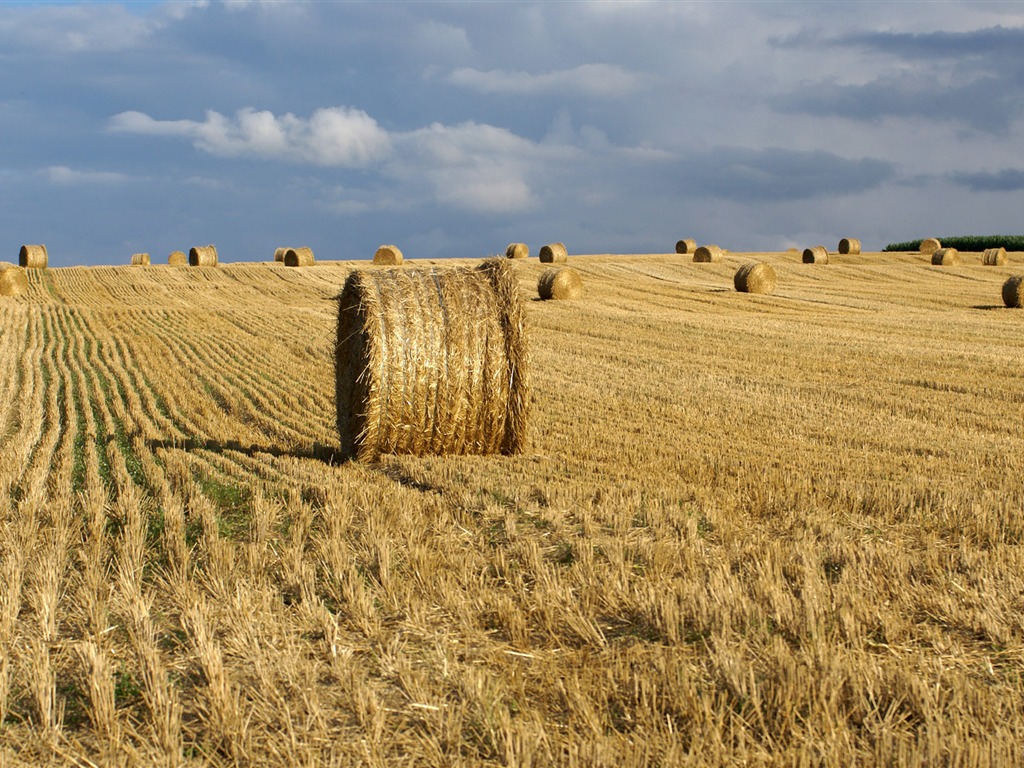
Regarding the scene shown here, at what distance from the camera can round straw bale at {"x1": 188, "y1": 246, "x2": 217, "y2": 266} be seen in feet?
135

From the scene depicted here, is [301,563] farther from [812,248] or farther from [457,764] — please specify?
[812,248]

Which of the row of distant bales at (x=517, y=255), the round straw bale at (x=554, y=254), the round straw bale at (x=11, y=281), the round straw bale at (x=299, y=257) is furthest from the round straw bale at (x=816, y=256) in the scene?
the round straw bale at (x=11, y=281)

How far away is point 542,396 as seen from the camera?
12.8m

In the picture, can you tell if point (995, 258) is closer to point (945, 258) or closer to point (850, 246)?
point (945, 258)

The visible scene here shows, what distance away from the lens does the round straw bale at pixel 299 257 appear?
38.5 m

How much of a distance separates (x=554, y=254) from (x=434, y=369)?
30824mm

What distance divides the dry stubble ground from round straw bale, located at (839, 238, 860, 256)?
34.4 metres

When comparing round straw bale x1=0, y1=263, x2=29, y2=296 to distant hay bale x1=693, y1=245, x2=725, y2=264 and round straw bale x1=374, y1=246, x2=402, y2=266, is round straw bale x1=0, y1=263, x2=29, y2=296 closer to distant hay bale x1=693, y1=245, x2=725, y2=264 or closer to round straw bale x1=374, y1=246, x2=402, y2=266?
round straw bale x1=374, y1=246, x2=402, y2=266

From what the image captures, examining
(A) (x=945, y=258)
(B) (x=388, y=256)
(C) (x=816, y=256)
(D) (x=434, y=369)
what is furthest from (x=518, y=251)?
(D) (x=434, y=369)

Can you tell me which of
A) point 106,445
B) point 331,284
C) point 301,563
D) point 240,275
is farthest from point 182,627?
point 240,275

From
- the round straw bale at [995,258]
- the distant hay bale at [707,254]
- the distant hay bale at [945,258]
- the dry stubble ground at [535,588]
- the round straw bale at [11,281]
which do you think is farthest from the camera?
the distant hay bale at [707,254]

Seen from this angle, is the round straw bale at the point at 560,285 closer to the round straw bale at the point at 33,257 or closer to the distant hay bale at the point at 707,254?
the distant hay bale at the point at 707,254

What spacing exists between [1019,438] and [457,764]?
8.22 m

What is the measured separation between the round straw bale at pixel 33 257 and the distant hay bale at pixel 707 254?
82.2ft
